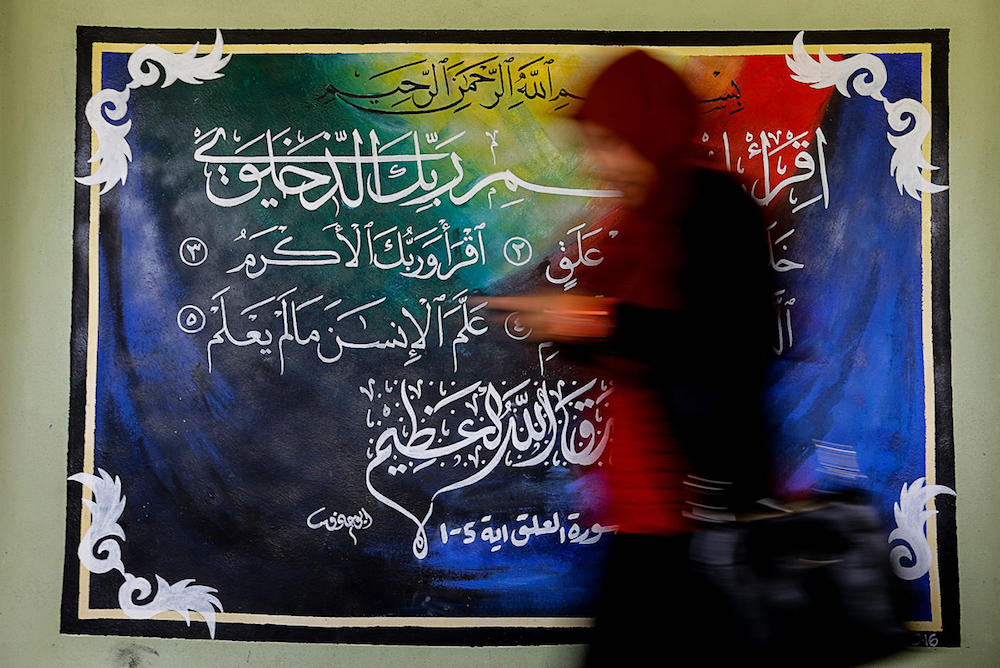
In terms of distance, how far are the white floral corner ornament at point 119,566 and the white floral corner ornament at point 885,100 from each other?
186cm

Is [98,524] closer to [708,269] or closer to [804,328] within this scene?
[708,269]

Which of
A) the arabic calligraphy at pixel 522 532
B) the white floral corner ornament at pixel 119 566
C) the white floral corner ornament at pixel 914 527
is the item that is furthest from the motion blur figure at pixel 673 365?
the white floral corner ornament at pixel 119 566

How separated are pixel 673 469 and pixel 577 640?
2.57 feet

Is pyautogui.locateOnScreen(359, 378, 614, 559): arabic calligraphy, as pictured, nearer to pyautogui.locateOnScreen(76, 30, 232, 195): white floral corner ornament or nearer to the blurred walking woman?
the blurred walking woman

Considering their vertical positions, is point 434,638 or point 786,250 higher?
point 786,250

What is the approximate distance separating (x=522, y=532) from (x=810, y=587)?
81 cm

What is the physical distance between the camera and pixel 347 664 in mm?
1699

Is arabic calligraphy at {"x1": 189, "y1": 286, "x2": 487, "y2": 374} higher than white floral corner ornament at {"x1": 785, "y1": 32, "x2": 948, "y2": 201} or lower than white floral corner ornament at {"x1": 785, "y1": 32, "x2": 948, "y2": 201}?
lower

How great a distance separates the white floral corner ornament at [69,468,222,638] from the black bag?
4.04 feet

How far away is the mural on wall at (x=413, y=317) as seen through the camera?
169cm

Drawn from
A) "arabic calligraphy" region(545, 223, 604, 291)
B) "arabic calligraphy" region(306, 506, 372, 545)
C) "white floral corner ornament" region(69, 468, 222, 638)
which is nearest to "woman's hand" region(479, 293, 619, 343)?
"arabic calligraphy" region(545, 223, 604, 291)

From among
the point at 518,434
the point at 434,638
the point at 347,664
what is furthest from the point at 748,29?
the point at 347,664

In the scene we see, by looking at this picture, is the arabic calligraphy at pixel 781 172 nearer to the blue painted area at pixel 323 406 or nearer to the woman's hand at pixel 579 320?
the blue painted area at pixel 323 406

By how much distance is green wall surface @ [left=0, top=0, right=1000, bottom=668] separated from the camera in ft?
5.53
